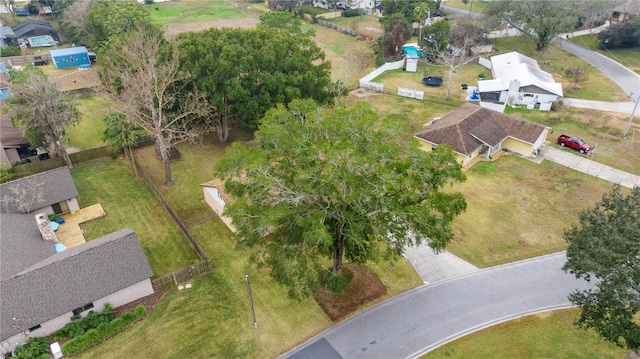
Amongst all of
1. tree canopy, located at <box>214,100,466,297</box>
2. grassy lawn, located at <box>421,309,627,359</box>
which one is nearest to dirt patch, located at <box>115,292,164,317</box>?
tree canopy, located at <box>214,100,466,297</box>

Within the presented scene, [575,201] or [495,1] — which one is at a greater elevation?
[495,1]

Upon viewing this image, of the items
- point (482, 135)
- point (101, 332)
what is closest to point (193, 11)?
point (482, 135)

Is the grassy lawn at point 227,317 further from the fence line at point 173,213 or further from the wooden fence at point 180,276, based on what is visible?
the fence line at point 173,213

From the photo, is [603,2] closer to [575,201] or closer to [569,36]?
[569,36]

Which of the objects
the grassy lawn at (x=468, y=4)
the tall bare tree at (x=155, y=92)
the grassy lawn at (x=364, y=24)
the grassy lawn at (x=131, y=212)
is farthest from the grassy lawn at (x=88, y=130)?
the grassy lawn at (x=468, y=4)

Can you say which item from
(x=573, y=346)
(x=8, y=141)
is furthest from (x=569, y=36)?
(x=8, y=141)

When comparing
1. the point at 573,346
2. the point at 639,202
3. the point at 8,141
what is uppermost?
the point at 639,202
